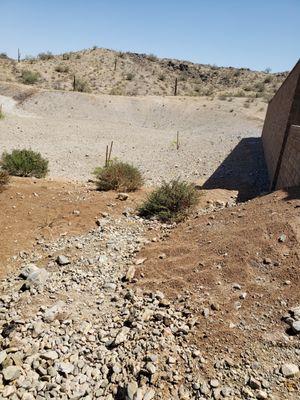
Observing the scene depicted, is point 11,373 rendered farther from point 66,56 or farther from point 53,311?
point 66,56

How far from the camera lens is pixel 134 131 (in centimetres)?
2605

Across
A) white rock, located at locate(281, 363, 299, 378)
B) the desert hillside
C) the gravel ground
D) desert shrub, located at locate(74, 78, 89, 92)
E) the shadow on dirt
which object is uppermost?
the desert hillside

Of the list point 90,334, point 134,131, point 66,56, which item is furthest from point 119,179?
point 66,56

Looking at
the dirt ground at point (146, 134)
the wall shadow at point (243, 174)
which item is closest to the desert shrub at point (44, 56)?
the dirt ground at point (146, 134)

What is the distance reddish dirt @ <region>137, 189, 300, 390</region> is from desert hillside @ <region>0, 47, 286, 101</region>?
32.8 m

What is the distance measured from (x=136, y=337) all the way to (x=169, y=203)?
13.9 feet

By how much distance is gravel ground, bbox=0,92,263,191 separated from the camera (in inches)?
660

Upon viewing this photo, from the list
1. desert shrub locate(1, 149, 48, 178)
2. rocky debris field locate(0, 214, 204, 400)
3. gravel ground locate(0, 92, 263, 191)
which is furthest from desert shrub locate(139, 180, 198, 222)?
gravel ground locate(0, 92, 263, 191)

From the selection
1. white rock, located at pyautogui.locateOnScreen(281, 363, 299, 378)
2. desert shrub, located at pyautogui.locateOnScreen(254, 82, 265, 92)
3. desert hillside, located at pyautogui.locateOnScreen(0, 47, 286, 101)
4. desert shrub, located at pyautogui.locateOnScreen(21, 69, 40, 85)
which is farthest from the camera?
desert shrub, located at pyautogui.locateOnScreen(254, 82, 265, 92)

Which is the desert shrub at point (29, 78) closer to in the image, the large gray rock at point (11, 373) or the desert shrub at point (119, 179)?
the desert shrub at point (119, 179)

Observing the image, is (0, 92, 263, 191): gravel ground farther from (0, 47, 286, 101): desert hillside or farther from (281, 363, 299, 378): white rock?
(281, 363, 299, 378): white rock

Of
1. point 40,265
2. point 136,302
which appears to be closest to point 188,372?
point 136,302

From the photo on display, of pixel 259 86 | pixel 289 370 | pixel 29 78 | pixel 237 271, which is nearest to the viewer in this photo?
pixel 289 370

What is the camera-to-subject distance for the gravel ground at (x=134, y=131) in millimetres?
16766
